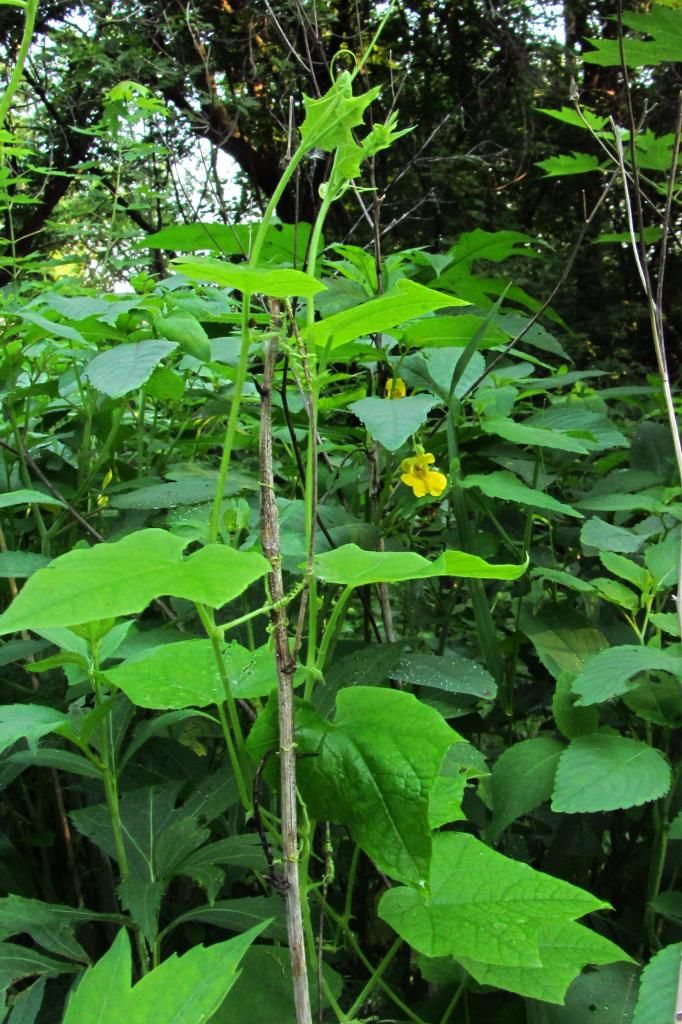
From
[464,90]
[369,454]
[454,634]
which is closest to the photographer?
[369,454]

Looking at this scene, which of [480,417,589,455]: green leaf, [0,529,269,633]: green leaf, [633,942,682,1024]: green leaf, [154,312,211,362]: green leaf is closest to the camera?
[0,529,269,633]: green leaf

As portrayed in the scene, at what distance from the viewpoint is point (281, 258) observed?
3.73ft

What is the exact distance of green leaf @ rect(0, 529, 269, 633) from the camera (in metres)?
0.38

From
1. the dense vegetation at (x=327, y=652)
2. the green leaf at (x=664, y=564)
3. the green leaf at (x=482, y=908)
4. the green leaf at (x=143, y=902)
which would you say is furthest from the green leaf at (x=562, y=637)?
the green leaf at (x=143, y=902)

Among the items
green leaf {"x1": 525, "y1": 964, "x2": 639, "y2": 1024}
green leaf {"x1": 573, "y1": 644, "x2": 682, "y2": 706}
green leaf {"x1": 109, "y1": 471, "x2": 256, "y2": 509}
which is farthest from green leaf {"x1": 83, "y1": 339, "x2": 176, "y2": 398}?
green leaf {"x1": 525, "y1": 964, "x2": 639, "y2": 1024}

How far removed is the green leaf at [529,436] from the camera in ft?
3.05

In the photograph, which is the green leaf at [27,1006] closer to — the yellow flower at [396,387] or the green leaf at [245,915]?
the green leaf at [245,915]

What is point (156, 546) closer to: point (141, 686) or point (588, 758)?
point (141, 686)

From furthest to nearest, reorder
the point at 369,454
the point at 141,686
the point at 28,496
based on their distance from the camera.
Result: the point at 369,454, the point at 28,496, the point at 141,686

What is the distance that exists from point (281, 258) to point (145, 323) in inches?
8.0

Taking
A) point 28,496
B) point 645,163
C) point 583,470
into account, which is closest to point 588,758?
point 28,496

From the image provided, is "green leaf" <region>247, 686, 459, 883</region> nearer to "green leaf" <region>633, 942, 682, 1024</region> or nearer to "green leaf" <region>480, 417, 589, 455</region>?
"green leaf" <region>633, 942, 682, 1024</region>

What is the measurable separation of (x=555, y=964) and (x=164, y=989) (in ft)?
0.83

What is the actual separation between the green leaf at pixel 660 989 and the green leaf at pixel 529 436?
19.2 inches
